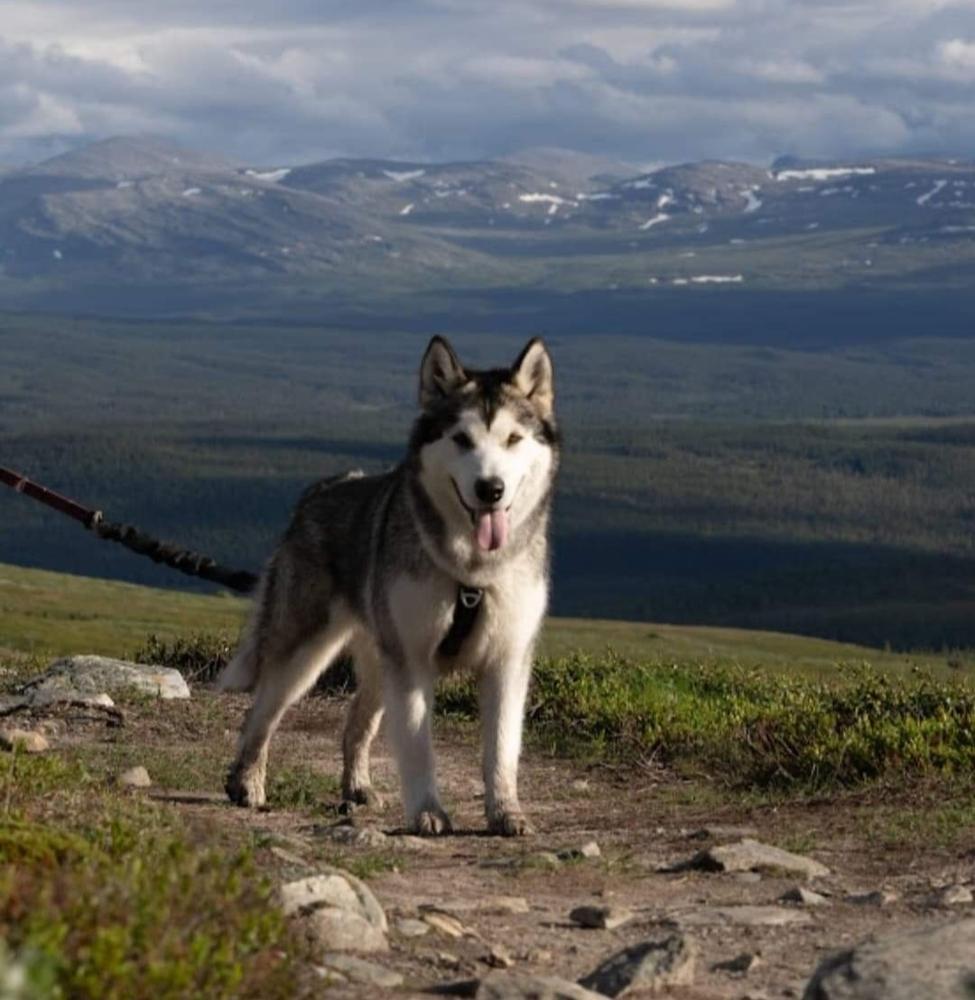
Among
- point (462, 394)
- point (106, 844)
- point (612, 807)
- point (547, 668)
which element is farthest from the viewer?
point (547, 668)

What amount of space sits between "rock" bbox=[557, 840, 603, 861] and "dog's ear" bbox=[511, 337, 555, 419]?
2276 mm

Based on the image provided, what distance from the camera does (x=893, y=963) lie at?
7078mm

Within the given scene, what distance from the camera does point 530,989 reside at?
7387 mm

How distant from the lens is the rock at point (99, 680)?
1745 cm

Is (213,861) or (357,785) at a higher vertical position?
(213,861)

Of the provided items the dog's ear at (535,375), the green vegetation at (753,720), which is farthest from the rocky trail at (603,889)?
the dog's ear at (535,375)

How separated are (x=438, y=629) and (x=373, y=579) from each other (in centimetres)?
Answer: 64

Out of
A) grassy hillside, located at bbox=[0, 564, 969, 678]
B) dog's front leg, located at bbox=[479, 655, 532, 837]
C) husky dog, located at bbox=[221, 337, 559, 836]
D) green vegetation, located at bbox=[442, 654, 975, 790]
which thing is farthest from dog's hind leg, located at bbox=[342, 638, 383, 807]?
grassy hillside, located at bbox=[0, 564, 969, 678]

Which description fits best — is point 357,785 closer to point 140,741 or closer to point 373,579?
point 373,579

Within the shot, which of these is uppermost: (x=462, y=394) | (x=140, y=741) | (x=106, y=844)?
(x=462, y=394)

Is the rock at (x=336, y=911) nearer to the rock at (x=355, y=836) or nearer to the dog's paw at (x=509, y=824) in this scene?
the rock at (x=355, y=836)

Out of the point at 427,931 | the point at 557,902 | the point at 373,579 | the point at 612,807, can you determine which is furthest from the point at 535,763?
the point at 427,931

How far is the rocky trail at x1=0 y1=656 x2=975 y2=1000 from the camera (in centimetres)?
776

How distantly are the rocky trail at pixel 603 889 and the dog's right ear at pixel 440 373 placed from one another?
7.42 ft
